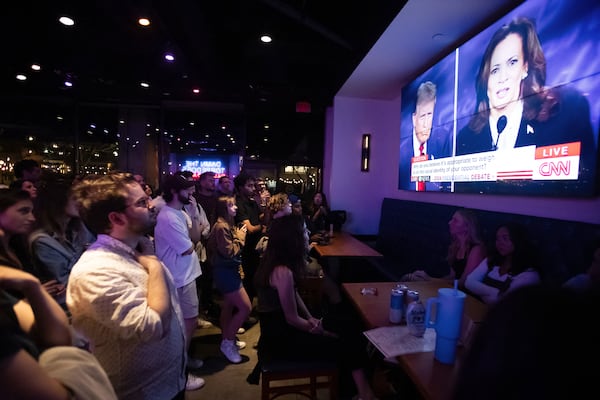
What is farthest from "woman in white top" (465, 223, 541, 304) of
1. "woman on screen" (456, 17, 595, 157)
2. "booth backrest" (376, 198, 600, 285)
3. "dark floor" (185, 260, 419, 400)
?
"dark floor" (185, 260, 419, 400)

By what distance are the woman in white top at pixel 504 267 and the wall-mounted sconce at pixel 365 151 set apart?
3833mm

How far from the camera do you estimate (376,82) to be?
521 centimetres

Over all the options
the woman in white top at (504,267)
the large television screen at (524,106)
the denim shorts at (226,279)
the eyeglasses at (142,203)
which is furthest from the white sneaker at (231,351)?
the large television screen at (524,106)

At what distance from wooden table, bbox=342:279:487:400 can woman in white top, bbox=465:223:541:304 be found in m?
0.21

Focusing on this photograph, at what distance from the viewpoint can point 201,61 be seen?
491 cm

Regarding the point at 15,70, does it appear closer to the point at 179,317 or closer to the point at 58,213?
the point at 58,213

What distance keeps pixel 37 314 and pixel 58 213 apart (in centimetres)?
148

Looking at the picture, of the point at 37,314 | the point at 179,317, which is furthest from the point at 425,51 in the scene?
the point at 37,314

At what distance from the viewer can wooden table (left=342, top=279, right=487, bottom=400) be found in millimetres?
1161

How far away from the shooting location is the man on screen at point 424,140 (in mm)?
4023

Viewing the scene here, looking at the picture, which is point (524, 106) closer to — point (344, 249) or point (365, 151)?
point (344, 249)

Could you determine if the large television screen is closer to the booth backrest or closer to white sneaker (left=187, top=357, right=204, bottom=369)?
the booth backrest

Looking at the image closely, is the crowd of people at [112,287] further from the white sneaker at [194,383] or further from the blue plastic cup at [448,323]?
the blue plastic cup at [448,323]

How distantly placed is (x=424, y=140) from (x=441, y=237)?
145cm
